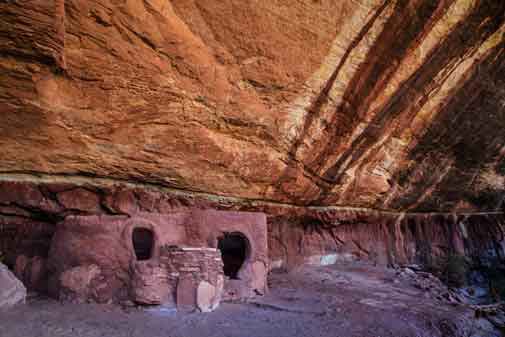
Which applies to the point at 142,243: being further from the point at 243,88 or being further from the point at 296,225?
the point at 296,225

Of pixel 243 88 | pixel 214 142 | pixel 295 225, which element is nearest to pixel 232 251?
pixel 295 225

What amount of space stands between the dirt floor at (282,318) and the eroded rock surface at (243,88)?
232cm

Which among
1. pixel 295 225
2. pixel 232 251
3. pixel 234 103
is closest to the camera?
pixel 234 103

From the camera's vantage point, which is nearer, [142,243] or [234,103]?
[234,103]

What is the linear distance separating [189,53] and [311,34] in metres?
1.95

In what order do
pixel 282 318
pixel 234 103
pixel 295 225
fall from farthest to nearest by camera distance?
pixel 295 225
pixel 234 103
pixel 282 318

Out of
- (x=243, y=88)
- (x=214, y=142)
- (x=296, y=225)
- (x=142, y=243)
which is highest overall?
(x=243, y=88)

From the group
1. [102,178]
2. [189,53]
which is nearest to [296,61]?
[189,53]

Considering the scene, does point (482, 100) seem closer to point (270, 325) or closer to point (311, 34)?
point (311, 34)

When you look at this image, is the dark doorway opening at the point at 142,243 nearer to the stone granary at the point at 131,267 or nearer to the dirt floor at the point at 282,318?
the stone granary at the point at 131,267

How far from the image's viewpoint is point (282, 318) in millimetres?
5410

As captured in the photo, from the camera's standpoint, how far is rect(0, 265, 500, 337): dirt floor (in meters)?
4.42

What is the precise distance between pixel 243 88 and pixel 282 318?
379cm

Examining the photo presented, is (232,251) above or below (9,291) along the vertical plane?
above
